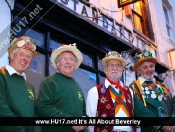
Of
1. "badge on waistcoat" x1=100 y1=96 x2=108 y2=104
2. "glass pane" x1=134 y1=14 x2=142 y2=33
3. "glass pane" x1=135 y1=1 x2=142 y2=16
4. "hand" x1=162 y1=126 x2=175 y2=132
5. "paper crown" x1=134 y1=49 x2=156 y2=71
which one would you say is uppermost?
"glass pane" x1=135 y1=1 x2=142 y2=16

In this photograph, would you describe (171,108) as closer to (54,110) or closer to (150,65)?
(150,65)

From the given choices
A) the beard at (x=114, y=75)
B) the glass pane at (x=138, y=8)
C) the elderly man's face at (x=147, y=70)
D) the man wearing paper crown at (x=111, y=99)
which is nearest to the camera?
the man wearing paper crown at (x=111, y=99)

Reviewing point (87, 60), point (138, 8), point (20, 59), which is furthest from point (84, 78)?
point (138, 8)

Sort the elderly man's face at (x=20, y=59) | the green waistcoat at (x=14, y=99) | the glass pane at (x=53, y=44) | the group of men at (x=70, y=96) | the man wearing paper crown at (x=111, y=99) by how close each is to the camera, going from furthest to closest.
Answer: the glass pane at (x=53, y=44), the man wearing paper crown at (x=111, y=99), the elderly man's face at (x=20, y=59), the group of men at (x=70, y=96), the green waistcoat at (x=14, y=99)

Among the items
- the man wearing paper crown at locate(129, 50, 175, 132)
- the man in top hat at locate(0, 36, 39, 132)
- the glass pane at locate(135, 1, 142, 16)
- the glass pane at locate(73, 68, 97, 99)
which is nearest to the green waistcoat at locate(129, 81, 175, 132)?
the man wearing paper crown at locate(129, 50, 175, 132)

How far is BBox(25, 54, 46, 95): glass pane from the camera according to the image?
4586mm

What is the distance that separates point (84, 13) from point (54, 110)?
13.5ft

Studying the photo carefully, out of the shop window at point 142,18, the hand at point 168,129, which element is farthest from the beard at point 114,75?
the shop window at point 142,18

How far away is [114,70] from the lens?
3.18 m

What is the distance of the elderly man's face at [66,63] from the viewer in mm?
3045

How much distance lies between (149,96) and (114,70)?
698 mm

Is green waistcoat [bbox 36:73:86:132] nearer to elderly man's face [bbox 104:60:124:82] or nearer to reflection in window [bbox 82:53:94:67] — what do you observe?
elderly man's face [bbox 104:60:124:82]

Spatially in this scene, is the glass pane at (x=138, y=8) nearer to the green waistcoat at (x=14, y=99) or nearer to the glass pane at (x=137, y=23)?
the glass pane at (x=137, y=23)

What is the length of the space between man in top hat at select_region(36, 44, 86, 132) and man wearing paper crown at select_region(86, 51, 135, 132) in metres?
0.17
